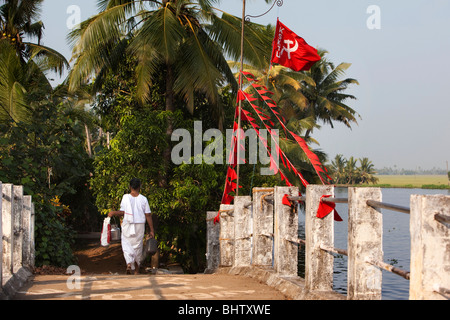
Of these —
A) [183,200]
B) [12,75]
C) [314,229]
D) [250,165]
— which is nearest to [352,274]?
[314,229]

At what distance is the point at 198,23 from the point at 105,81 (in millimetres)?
3722

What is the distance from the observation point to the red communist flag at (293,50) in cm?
1195

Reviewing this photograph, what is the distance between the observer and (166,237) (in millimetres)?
20156

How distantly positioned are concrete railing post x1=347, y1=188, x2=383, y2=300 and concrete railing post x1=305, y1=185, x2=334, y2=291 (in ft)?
3.08

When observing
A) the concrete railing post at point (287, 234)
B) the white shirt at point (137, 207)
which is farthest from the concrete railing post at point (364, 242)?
the white shirt at point (137, 207)

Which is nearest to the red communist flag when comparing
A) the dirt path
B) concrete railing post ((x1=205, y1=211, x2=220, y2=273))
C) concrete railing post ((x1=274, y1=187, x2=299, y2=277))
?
concrete railing post ((x1=205, y1=211, x2=220, y2=273))

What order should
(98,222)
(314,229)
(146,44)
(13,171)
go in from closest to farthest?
(314,229)
(13,171)
(146,44)
(98,222)

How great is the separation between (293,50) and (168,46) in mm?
6435

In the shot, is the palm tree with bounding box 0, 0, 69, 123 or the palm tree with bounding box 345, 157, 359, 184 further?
the palm tree with bounding box 345, 157, 359, 184

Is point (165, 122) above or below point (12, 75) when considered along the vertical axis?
below

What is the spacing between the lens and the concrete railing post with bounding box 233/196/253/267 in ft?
30.8

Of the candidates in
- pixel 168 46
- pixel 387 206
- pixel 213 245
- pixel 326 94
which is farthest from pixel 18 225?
pixel 326 94

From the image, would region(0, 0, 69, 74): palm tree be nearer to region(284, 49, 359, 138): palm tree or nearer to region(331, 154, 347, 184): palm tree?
region(284, 49, 359, 138): palm tree
